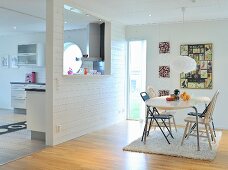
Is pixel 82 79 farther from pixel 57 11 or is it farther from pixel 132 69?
pixel 132 69

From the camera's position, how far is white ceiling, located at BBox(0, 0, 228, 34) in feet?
15.6

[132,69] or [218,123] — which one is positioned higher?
[132,69]

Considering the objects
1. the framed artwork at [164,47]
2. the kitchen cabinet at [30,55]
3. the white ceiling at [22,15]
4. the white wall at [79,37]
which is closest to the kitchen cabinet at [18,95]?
the kitchen cabinet at [30,55]

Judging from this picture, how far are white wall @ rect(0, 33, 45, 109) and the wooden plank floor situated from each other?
14.3 ft

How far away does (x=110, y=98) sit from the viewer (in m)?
6.40

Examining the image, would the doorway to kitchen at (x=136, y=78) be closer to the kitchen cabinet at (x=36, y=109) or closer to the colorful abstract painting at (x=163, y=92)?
the colorful abstract painting at (x=163, y=92)

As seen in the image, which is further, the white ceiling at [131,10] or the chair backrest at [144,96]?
the chair backrest at [144,96]

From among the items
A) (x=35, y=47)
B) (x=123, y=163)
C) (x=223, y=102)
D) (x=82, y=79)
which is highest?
(x=35, y=47)

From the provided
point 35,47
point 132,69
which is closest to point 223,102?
point 132,69

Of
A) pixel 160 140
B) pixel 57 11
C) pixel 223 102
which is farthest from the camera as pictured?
pixel 223 102

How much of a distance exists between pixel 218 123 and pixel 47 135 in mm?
3672

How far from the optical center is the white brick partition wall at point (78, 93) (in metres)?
4.45

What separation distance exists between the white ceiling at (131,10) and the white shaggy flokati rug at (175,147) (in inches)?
92.1

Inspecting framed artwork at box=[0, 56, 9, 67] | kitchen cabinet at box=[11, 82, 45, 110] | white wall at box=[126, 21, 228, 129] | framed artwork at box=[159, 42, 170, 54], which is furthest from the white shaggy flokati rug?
framed artwork at box=[0, 56, 9, 67]
